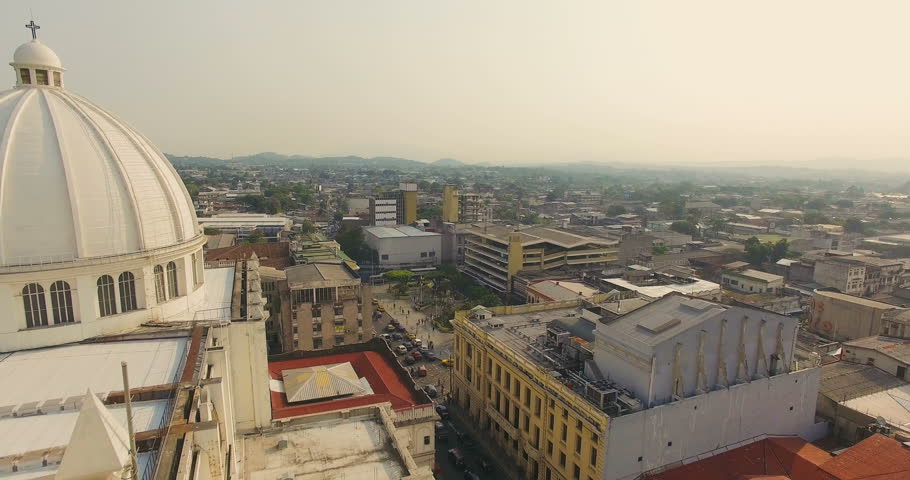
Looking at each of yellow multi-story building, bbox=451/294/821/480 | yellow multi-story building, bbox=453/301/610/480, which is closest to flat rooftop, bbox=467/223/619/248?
yellow multi-story building, bbox=453/301/610/480

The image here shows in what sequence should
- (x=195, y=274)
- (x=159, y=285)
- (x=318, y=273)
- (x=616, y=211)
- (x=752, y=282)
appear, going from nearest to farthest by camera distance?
1. (x=159, y=285)
2. (x=195, y=274)
3. (x=318, y=273)
4. (x=752, y=282)
5. (x=616, y=211)

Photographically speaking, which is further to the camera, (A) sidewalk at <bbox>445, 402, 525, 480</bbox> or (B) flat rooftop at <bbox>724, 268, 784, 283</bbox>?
(B) flat rooftop at <bbox>724, 268, 784, 283</bbox>

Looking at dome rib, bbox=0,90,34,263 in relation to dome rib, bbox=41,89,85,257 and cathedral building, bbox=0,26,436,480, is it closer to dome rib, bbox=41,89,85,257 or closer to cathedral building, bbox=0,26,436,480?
cathedral building, bbox=0,26,436,480

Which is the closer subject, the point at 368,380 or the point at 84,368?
the point at 84,368

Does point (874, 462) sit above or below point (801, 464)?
above

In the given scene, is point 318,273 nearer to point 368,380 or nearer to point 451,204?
point 368,380

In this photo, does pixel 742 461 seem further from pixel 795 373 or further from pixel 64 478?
pixel 64 478

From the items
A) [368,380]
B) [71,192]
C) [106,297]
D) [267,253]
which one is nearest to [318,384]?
[368,380]

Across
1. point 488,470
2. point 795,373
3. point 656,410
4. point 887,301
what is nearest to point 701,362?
point 656,410
